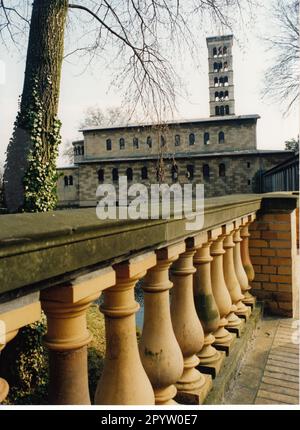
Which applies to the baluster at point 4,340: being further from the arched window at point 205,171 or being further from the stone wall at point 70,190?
the stone wall at point 70,190

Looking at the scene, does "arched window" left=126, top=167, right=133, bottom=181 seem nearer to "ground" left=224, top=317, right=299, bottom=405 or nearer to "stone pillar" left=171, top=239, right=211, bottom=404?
"ground" left=224, top=317, right=299, bottom=405

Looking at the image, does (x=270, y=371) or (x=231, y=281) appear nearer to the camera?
(x=270, y=371)

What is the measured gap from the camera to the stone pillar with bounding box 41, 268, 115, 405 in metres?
0.90

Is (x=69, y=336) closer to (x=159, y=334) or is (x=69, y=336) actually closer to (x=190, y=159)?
(x=159, y=334)

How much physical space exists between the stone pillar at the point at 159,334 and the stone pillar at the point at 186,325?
0.87 feet

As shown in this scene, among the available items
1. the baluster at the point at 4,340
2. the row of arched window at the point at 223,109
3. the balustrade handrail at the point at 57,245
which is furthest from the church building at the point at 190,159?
the baluster at the point at 4,340

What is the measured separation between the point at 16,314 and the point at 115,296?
489mm

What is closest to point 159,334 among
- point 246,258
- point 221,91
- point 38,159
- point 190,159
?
point 246,258

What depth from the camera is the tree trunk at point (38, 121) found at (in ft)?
14.1

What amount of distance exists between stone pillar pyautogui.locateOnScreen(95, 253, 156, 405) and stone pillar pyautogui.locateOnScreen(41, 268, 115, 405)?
0.59 ft

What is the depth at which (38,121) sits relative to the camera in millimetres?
4480

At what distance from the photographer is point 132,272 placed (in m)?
1.17
